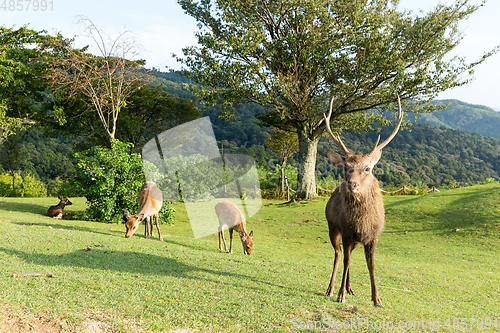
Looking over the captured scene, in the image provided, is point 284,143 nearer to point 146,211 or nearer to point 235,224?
point 146,211

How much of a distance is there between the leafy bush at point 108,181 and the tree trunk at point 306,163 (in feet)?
36.8

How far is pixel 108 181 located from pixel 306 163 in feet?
41.7

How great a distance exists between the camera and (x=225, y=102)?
1966cm

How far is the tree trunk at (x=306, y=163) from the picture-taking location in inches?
839

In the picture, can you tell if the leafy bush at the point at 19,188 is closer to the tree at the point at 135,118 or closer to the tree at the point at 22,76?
the tree at the point at 135,118

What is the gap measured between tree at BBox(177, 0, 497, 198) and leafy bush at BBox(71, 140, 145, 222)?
23.4 ft

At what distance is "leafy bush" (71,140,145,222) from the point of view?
1297 centimetres

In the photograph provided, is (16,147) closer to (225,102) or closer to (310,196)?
(225,102)

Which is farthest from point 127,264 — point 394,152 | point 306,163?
point 394,152

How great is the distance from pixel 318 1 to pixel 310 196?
12.0 m

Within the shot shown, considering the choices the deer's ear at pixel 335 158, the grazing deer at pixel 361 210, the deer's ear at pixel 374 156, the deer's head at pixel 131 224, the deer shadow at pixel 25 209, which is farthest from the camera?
the deer shadow at pixel 25 209

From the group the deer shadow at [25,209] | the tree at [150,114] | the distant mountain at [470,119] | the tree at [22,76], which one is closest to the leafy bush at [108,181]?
the deer shadow at [25,209]

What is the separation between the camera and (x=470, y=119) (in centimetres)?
13700

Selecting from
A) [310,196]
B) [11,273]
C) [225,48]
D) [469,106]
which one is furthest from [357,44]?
[469,106]
